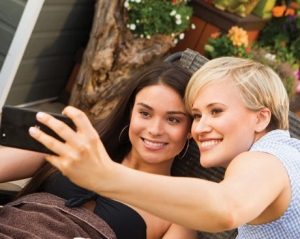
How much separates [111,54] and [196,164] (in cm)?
220

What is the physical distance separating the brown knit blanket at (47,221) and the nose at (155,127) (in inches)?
16.1

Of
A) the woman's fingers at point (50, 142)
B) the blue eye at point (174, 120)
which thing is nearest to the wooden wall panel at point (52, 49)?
the blue eye at point (174, 120)

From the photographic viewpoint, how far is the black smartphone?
1491mm

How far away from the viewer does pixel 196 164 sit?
2775 mm

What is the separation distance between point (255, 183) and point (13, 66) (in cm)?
332

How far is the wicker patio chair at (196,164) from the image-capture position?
102 inches

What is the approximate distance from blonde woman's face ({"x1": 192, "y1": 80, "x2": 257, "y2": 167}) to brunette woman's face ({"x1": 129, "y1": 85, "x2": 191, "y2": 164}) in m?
0.46

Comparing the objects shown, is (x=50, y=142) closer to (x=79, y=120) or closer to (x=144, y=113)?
(x=79, y=120)

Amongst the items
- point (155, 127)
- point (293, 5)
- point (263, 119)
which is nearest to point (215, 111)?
point (263, 119)

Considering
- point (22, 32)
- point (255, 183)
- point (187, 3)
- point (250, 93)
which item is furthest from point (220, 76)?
point (187, 3)

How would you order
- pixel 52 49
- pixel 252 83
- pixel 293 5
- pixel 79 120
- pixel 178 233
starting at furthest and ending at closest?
pixel 293 5 < pixel 52 49 < pixel 178 233 < pixel 252 83 < pixel 79 120

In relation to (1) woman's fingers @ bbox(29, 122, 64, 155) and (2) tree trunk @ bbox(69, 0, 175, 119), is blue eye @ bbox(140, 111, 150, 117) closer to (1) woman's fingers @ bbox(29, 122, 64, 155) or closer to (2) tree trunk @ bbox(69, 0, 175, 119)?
(1) woman's fingers @ bbox(29, 122, 64, 155)

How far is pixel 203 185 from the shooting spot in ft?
4.64

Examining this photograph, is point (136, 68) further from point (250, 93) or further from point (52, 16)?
point (250, 93)
